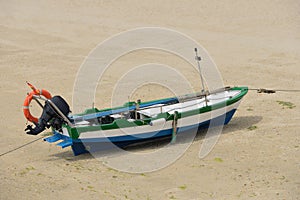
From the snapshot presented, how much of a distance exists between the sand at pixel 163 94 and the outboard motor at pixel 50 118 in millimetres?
968

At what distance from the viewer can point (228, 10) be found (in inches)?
1352

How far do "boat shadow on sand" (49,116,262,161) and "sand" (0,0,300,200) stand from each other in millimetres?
76

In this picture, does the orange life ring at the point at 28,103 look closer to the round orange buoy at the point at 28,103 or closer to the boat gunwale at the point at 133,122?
the round orange buoy at the point at 28,103

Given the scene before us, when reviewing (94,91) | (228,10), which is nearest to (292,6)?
(228,10)

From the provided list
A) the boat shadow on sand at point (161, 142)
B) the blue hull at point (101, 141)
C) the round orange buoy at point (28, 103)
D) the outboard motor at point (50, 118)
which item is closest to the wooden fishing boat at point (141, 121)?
the blue hull at point (101, 141)

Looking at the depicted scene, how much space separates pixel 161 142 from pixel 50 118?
353cm

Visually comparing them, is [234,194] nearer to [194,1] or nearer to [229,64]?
[229,64]

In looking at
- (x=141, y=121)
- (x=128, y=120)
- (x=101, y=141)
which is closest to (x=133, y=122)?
(x=141, y=121)

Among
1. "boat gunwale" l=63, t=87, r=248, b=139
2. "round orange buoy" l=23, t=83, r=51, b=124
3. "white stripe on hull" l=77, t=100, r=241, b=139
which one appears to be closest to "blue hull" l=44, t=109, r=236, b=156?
"white stripe on hull" l=77, t=100, r=241, b=139

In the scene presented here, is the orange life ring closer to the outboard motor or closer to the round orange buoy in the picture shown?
the round orange buoy

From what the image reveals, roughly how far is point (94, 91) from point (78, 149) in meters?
6.90

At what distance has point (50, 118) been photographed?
572 inches

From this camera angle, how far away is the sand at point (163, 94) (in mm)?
12891

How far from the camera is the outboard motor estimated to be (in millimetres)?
14422
